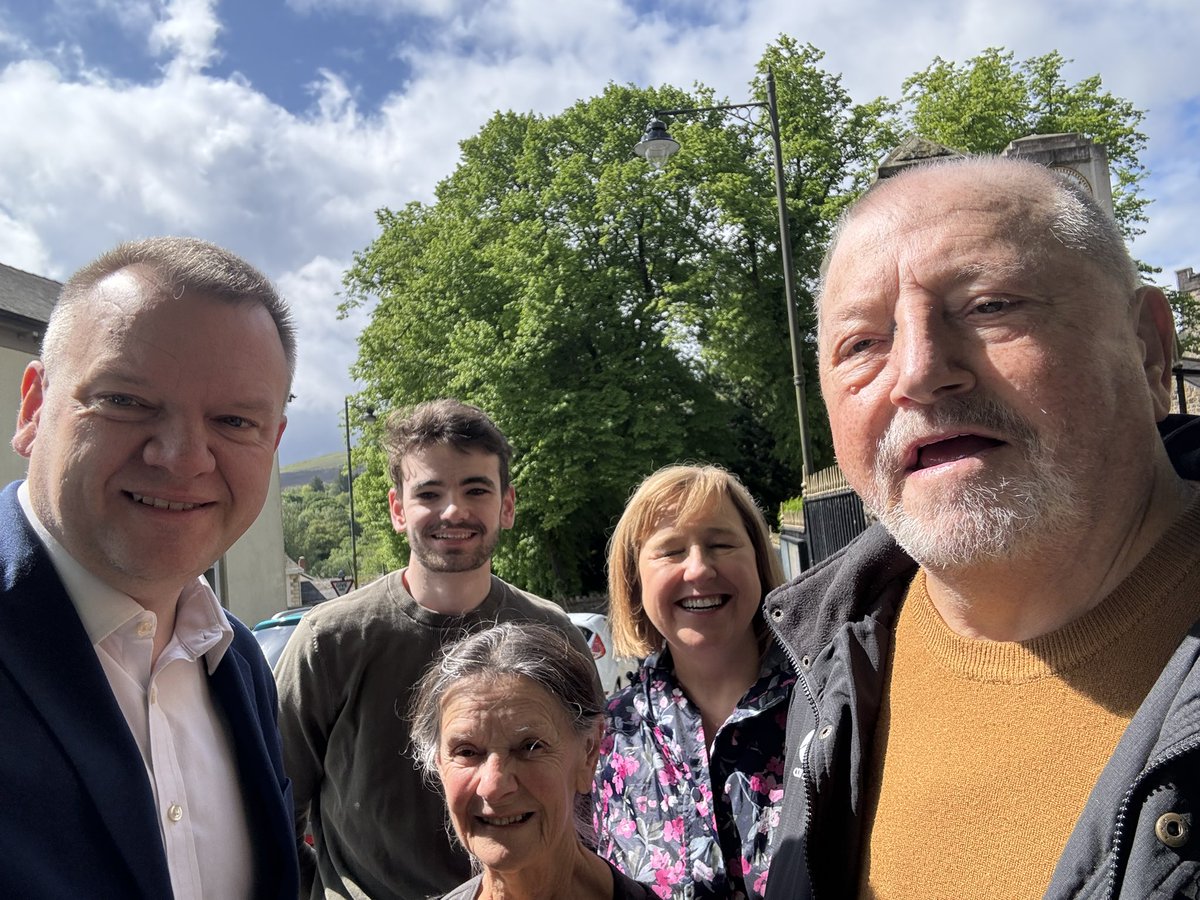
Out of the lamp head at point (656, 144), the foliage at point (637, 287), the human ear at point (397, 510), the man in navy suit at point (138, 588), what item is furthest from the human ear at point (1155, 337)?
the foliage at point (637, 287)

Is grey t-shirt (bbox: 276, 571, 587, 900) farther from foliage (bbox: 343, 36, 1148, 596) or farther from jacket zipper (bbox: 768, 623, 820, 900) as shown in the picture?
foliage (bbox: 343, 36, 1148, 596)

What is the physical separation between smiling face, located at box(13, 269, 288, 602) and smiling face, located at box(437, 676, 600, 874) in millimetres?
747

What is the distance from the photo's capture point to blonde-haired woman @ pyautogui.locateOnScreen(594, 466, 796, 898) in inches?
91.9

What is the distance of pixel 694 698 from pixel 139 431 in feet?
5.82

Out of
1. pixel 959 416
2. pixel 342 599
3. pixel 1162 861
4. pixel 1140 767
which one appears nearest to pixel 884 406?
pixel 959 416

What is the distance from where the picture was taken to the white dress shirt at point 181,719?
1.75 meters

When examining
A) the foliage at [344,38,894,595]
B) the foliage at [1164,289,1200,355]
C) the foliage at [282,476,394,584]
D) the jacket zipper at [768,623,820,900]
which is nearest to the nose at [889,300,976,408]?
the jacket zipper at [768,623,820,900]

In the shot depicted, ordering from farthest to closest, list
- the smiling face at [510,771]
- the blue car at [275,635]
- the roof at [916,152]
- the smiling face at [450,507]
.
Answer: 1. the blue car at [275,635]
2. the roof at [916,152]
3. the smiling face at [450,507]
4. the smiling face at [510,771]

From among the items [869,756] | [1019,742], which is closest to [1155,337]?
[1019,742]

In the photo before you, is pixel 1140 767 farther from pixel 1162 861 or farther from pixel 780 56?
pixel 780 56

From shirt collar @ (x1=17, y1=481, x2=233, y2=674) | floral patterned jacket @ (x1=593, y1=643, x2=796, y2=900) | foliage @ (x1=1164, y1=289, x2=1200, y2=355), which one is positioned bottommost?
floral patterned jacket @ (x1=593, y1=643, x2=796, y2=900)

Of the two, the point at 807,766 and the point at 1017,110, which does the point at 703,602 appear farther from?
the point at 1017,110

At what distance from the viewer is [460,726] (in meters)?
2.11

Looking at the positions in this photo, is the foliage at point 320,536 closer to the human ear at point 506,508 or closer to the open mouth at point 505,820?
the human ear at point 506,508
